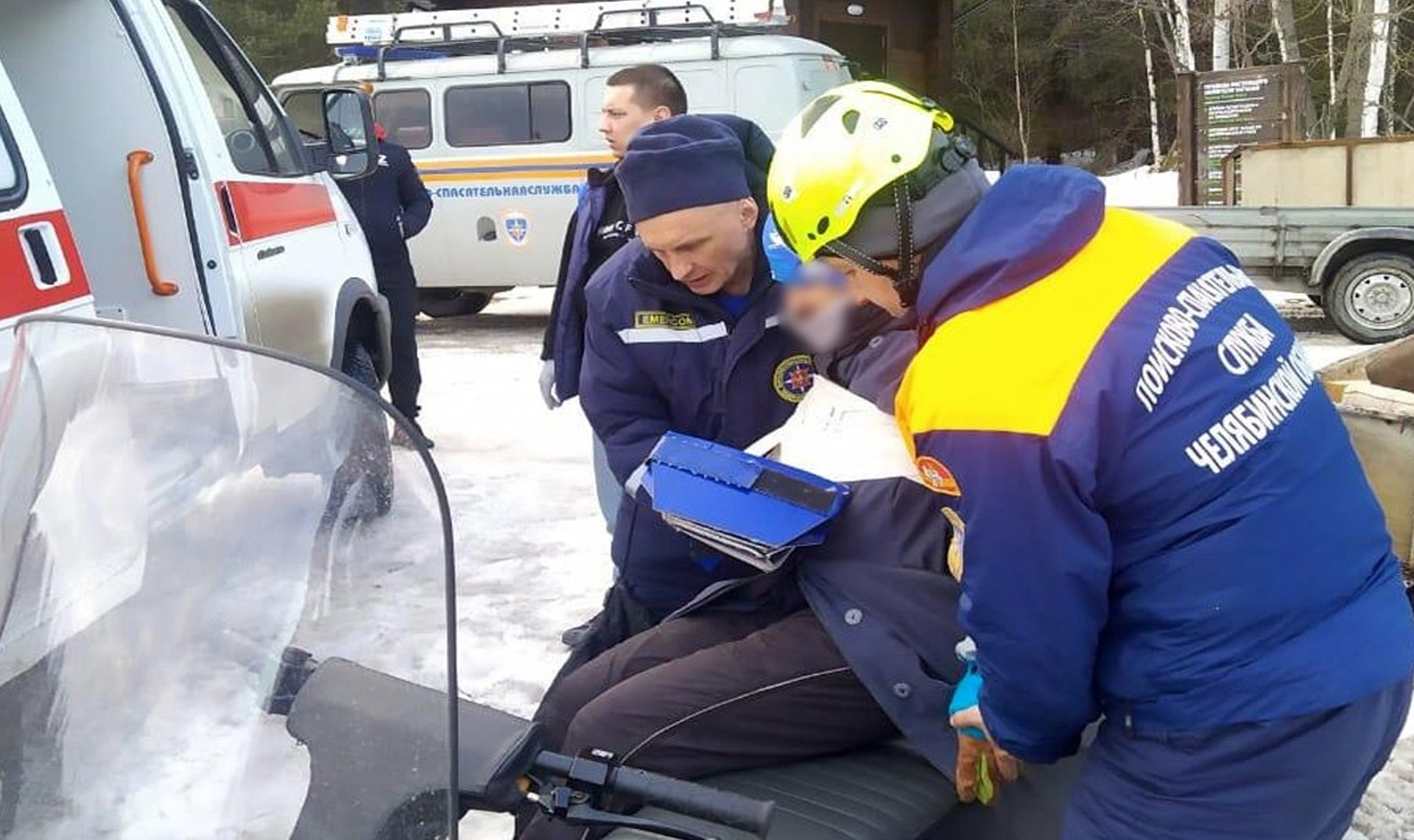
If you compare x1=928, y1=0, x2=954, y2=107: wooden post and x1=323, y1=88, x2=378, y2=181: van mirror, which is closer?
x1=323, y1=88, x2=378, y2=181: van mirror

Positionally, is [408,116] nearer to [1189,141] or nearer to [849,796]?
[1189,141]

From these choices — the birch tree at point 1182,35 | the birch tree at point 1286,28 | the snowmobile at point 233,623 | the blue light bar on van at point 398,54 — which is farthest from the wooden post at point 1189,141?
the snowmobile at point 233,623

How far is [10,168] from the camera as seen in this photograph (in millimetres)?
2949

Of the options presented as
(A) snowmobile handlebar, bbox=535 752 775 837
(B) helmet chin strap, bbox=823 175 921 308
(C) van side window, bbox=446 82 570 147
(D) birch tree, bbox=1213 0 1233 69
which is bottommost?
(A) snowmobile handlebar, bbox=535 752 775 837

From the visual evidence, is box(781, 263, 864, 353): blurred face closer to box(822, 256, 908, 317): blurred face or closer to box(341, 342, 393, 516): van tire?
box(822, 256, 908, 317): blurred face

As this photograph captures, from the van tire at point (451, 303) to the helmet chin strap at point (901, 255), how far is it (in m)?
10.2

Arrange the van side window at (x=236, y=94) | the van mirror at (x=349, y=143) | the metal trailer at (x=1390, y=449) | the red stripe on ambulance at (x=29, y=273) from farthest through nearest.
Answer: the van mirror at (x=349, y=143) < the van side window at (x=236, y=94) < the metal trailer at (x=1390, y=449) < the red stripe on ambulance at (x=29, y=273)

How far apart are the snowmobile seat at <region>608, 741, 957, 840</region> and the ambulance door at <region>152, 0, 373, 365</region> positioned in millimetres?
2738

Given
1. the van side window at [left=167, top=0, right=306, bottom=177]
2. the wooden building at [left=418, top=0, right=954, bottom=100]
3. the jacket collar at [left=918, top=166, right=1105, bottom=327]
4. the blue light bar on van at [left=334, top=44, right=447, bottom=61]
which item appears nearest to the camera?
→ the jacket collar at [left=918, top=166, right=1105, bottom=327]

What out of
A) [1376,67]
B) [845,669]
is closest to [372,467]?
[845,669]

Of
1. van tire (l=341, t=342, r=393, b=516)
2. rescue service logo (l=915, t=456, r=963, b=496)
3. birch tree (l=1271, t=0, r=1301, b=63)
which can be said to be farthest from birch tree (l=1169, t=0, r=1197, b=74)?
van tire (l=341, t=342, r=393, b=516)

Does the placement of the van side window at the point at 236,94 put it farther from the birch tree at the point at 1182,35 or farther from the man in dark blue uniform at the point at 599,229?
the birch tree at the point at 1182,35

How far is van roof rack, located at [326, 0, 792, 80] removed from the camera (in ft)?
34.0

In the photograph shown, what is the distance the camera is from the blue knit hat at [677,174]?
8.07 feet
